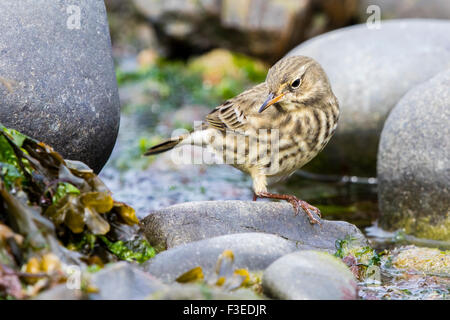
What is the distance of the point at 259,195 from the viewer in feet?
18.9

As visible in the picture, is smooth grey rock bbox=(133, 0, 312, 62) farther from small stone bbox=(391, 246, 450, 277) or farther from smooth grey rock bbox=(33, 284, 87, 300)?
smooth grey rock bbox=(33, 284, 87, 300)

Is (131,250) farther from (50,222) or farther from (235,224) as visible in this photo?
(235,224)

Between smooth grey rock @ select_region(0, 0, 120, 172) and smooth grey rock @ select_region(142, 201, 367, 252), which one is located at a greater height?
smooth grey rock @ select_region(0, 0, 120, 172)

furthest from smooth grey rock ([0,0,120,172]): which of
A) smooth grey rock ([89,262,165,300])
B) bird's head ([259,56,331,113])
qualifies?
smooth grey rock ([89,262,165,300])

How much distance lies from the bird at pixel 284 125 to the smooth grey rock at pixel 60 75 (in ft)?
3.71

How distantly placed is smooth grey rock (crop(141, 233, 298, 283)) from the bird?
0.94 meters

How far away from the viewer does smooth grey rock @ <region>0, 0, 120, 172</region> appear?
528 centimetres

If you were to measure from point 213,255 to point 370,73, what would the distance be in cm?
465

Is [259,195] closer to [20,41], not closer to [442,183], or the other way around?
[442,183]

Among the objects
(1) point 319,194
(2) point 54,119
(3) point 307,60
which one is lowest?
(1) point 319,194

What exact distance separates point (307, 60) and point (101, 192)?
2147mm

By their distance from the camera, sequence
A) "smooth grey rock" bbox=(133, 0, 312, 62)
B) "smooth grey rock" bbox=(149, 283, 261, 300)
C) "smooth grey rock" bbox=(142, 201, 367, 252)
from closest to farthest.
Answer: "smooth grey rock" bbox=(149, 283, 261, 300)
"smooth grey rock" bbox=(142, 201, 367, 252)
"smooth grey rock" bbox=(133, 0, 312, 62)
